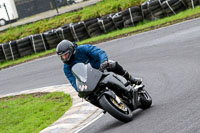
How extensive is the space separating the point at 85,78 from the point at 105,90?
1.20 feet

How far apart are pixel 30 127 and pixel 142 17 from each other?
1243 centimetres

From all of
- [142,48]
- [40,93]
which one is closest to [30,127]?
[40,93]

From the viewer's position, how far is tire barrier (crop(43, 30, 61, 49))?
23.3 meters

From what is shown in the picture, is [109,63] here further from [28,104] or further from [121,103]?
[28,104]

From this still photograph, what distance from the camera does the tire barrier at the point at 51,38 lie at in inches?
917

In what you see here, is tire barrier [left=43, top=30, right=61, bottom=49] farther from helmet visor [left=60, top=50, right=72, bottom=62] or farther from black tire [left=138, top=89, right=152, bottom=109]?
helmet visor [left=60, top=50, right=72, bottom=62]

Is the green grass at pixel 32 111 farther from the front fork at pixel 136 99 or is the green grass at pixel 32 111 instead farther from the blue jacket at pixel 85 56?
the front fork at pixel 136 99

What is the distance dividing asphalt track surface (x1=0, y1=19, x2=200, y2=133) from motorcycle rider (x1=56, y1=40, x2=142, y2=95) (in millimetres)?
743

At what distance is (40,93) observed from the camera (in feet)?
45.4

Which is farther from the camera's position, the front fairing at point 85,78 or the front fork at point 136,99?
the front fork at point 136,99

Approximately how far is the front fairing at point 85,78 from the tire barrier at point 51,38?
631 inches

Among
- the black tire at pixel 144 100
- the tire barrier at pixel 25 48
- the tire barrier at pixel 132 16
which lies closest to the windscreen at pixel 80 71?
the black tire at pixel 144 100

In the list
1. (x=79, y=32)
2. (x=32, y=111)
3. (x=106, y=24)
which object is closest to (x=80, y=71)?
(x=32, y=111)

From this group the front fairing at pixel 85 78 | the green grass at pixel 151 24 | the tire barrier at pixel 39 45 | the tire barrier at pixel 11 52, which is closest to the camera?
the front fairing at pixel 85 78
